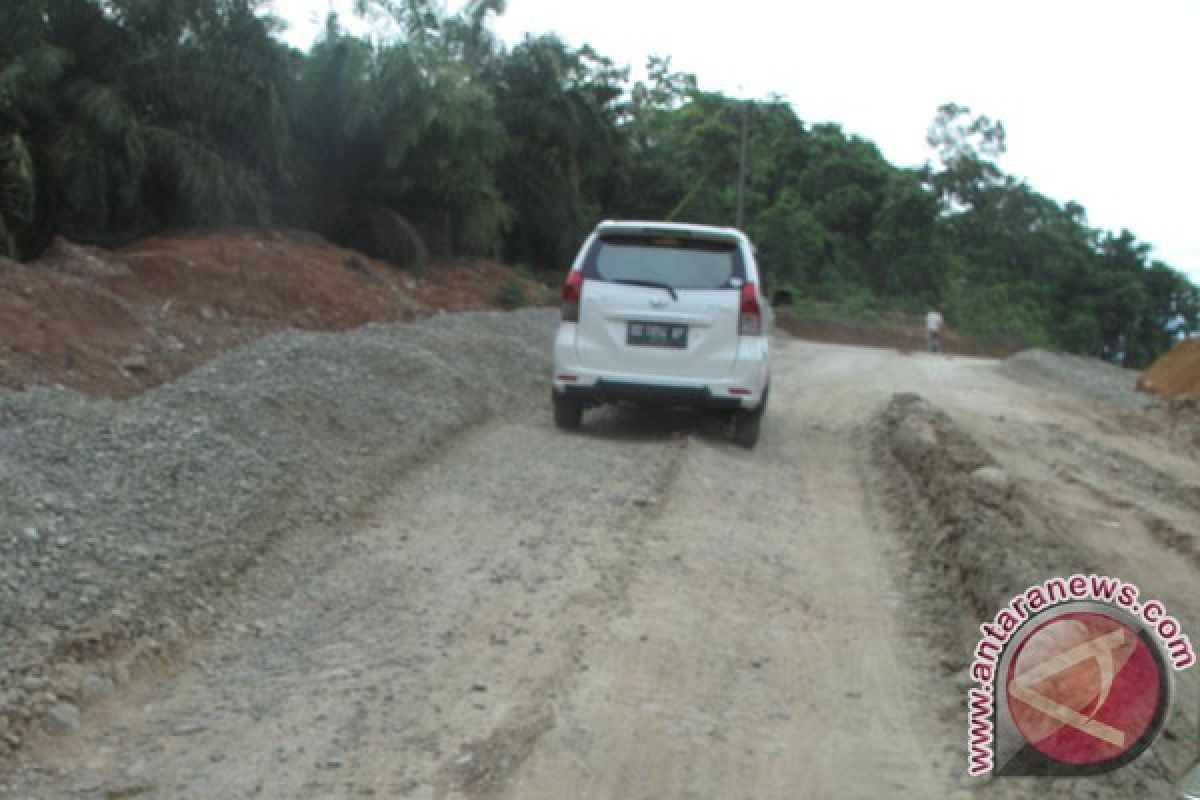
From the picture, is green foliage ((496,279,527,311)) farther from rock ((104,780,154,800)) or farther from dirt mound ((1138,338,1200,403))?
rock ((104,780,154,800))

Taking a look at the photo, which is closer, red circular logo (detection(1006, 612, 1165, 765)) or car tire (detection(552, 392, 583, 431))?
red circular logo (detection(1006, 612, 1165, 765))

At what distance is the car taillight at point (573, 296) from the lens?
34.8 feet

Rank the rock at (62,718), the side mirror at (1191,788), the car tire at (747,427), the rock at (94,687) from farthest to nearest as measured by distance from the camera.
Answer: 1. the car tire at (747,427)
2. the rock at (94,687)
3. the rock at (62,718)
4. the side mirror at (1191,788)

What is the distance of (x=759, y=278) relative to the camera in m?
11.2

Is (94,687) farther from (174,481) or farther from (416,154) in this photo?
(416,154)

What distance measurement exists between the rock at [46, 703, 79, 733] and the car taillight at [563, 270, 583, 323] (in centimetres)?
650

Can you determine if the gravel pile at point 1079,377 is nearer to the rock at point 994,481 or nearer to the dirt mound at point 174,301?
the dirt mound at point 174,301

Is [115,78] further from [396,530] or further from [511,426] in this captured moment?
[396,530]

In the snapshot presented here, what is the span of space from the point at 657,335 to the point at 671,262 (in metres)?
0.64

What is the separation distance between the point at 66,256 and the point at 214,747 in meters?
11.2

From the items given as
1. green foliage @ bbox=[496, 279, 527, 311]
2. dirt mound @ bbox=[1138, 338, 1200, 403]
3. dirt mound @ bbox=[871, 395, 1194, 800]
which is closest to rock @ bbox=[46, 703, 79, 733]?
dirt mound @ bbox=[871, 395, 1194, 800]

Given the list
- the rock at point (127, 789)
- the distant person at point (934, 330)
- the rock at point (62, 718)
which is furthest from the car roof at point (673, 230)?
the distant person at point (934, 330)

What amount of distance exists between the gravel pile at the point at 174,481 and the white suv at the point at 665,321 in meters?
1.42

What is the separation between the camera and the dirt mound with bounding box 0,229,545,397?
10203 millimetres
